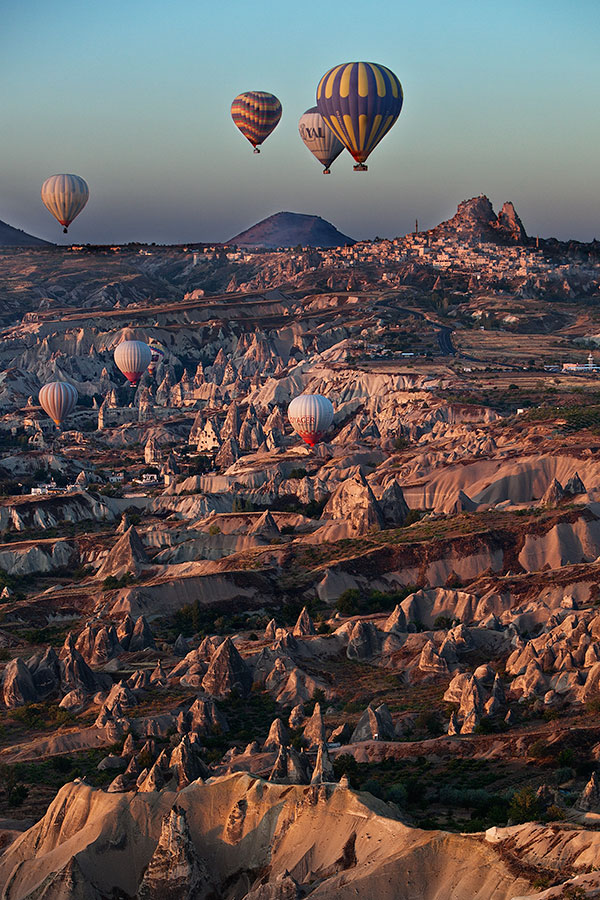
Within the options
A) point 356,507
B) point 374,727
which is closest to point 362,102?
point 356,507

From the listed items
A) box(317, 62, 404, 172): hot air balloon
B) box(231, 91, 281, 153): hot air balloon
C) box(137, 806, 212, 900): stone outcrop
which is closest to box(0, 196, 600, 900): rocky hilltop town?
box(137, 806, 212, 900): stone outcrop

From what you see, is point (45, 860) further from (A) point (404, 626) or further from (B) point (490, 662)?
(A) point (404, 626)

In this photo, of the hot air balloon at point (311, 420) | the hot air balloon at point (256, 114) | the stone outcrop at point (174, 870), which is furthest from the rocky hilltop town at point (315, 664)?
the hot air balloon at point (256, 114)

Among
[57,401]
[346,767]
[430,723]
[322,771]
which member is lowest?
[430,723]

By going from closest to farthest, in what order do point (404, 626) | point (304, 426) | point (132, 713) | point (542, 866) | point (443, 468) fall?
point (542, 866) → point (132, 713) → point (404, 626) → point (443, 468) → point (304, 426)

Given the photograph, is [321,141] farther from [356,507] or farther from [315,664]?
[315,664]

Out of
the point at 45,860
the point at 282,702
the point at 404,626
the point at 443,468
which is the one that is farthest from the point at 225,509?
the point at 45,860
